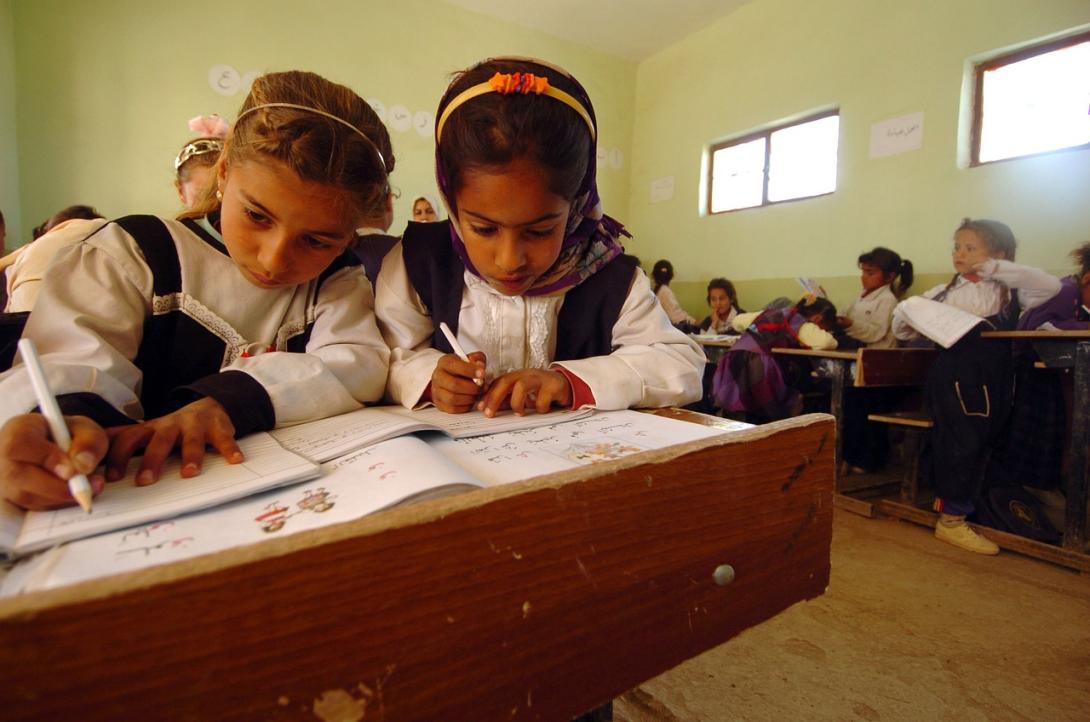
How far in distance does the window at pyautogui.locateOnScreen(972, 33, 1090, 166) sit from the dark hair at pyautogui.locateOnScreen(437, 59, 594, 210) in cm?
379

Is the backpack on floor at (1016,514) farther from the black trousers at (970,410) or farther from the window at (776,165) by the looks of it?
the window at (776,165)

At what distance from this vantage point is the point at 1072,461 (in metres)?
2.07

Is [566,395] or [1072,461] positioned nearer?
[566,395]

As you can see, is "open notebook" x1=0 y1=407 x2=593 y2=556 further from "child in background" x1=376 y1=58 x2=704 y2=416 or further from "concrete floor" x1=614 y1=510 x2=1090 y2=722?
"concrete floor" x1=614 y1=510 x2=1090 y2=722

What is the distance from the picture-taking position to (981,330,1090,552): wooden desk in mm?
2018

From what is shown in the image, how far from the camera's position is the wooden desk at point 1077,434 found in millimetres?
2018

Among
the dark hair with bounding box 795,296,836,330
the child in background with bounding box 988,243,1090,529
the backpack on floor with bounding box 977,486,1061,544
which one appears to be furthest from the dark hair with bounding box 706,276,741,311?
the backpack on floor with bounding box 977,486,1061,544

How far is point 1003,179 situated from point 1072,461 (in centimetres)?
219

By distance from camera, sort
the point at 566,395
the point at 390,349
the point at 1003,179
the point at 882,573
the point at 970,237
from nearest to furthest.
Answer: the point at 566,395
the point at 390,349
the point at 882,573
the point at 970,237
the point at 1003,179

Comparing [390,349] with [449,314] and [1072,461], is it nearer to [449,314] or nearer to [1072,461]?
[449,314]

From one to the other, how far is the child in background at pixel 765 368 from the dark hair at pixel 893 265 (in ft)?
3.55

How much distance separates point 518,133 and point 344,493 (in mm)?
644

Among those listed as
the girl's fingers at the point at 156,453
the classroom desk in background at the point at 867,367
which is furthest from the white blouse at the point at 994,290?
the girl's fingers at the point at 156,453

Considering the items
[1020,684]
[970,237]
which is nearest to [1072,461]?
[1020,684]
